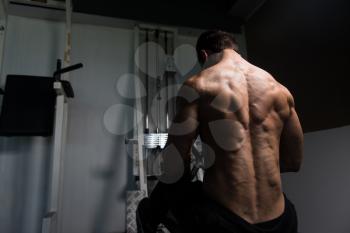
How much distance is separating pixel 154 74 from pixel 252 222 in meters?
1.98

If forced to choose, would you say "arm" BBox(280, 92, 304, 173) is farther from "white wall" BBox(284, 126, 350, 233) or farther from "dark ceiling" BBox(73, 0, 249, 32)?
"dark ceiling" BBox(73, 0, 249, 32)

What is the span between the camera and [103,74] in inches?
106

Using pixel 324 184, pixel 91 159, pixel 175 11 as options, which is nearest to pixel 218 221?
Result: pixel 324 184

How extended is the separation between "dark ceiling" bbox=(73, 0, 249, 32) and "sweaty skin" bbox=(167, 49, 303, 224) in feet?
6.11

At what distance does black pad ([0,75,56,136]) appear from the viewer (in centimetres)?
217

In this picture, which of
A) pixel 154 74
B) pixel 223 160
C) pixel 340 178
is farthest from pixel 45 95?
pixel 340 178

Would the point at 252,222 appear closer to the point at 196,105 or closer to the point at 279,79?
the point at 196,105

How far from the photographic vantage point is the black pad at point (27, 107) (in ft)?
7.13

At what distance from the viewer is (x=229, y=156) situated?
1.09 meters

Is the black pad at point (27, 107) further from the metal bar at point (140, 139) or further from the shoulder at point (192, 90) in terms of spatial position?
the shoulder at point (192, 90)

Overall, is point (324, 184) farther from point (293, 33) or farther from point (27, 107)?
point (27, 107)

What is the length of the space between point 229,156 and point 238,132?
11 centimetres

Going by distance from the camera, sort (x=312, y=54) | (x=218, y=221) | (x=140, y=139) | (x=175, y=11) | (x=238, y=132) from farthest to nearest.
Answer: (x=175, y=11) → (x=140, y=139) → (x=312, y=54) → (x=238, y=132) → (x=218, y=221)

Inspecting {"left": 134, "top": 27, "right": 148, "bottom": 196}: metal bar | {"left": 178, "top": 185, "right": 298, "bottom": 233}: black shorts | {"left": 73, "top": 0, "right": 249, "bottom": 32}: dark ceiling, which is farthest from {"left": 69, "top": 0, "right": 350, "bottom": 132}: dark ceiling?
{"left": 178, "top": 185, "right": 298, "bottom": 233}: black shorts
